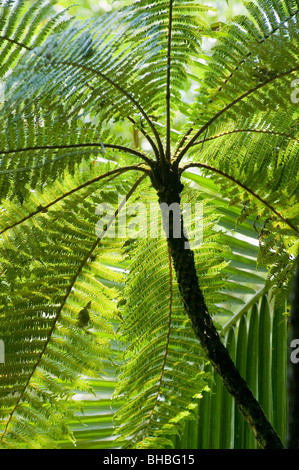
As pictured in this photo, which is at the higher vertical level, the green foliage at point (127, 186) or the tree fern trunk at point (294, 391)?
the green foliage at point (127, 186)

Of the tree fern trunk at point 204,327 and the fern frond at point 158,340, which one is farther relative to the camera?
the fern frond at point 158,340

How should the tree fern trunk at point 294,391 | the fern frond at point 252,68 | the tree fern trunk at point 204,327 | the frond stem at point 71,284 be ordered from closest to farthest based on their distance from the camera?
the tree fern trunk at point 294,391
the tree fern trunk at point 204,327
the fern frond at point 252,68
the frond stem at point 71,284

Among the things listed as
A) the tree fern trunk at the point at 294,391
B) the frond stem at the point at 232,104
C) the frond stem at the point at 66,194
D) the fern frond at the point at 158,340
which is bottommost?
the tree fern trunk at the point at 294,391

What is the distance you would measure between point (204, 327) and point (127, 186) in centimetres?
50

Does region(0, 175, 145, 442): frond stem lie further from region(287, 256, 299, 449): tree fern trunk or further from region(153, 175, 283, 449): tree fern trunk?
region(287, 256, 299, 449): tree fern trunk

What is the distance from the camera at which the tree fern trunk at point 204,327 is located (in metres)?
0.83

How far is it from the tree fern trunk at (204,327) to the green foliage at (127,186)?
101 mm

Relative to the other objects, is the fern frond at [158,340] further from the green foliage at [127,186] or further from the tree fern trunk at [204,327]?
the tree fern trunk at [204,327]

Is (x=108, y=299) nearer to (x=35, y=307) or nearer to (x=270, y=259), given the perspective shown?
(x=35, y=307)

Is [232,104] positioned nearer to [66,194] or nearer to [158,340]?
[66,194]

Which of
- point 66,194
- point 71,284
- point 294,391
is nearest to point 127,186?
point 66,194

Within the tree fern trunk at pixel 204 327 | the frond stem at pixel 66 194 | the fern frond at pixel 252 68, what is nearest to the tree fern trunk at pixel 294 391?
the tree fern trunk at pixel 204 327

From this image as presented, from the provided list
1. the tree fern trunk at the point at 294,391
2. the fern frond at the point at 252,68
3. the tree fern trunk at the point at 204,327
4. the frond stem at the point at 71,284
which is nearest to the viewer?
the tree fern trunk at the point at 294,391

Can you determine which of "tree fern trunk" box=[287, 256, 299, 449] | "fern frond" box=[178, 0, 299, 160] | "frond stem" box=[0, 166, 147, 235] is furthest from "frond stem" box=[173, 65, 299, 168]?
"tree fern trunk" box=[287, 256, 299, 449]
